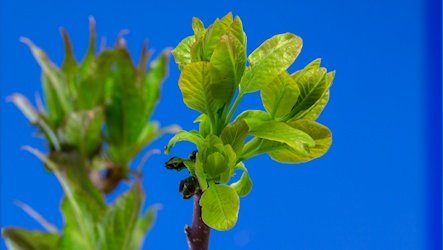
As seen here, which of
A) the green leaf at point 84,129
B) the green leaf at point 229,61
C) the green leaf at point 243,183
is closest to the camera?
the green leaf at point 84,129

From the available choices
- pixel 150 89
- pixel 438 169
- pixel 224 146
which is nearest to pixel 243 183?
pixel 224 146

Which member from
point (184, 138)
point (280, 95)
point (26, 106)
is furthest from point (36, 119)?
point (280, 95)

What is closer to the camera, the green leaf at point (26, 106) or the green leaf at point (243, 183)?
the green leaf at point (26, 106)

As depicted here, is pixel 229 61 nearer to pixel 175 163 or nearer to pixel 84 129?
pixel 175 163

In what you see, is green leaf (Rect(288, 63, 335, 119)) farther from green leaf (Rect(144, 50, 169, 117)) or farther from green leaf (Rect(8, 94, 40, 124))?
green leaf (Rect(8, 94, 40, 124))

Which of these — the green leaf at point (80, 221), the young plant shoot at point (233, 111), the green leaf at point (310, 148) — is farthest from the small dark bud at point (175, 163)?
the green leaf at point (80, 221)

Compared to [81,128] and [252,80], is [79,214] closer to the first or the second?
[81,128]

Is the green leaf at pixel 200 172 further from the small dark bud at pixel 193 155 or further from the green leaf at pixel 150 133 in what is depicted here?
the green leaf at pixel 150 133
